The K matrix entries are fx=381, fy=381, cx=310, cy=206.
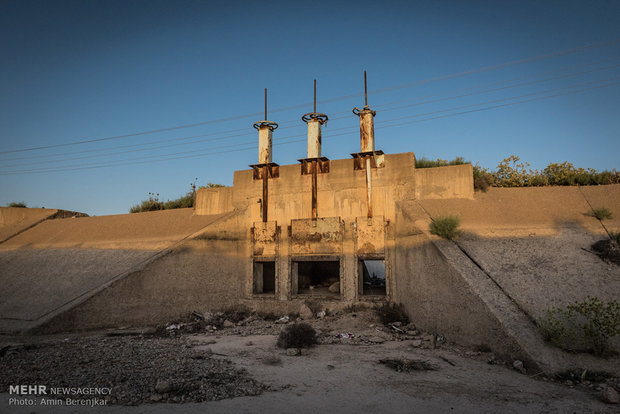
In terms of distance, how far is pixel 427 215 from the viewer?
12.9m

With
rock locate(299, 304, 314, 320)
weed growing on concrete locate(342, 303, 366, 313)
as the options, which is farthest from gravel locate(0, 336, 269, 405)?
weed growing on concrete locate(342, 303, 366, 313)

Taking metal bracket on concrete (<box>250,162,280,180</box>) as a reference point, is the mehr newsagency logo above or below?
below

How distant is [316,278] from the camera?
19109 mm

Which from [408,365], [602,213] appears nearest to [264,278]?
[408,365]

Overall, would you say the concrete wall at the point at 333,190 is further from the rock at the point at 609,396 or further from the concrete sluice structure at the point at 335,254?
the rock at the point at 609,396

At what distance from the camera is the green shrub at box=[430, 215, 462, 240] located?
37.4 ft

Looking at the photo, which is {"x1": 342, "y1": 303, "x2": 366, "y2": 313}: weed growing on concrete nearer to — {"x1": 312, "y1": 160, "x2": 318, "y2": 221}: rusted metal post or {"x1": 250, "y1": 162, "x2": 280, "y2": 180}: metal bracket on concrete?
{"x1": 312, "y1": 160, "x2": 318, "y2": 221}: rusted metal post

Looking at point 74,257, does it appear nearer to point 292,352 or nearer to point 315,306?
point 315,306

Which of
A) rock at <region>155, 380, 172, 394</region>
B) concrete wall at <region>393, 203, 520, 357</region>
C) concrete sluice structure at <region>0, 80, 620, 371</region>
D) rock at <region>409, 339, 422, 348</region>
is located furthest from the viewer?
rock at <region>409, 339, 422, 348</region>

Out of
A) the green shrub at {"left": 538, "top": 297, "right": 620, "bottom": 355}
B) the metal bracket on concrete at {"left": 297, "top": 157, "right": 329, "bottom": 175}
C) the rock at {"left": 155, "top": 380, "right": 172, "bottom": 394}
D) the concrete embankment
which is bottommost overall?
the rock at {"left": 155, "top": 380, "right": 172, "bottom": 394}

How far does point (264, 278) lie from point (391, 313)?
22.3 feet

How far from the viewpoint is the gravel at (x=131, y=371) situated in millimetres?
6191

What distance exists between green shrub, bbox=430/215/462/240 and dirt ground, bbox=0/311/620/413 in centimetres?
299

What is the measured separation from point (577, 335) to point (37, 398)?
9726 mm
